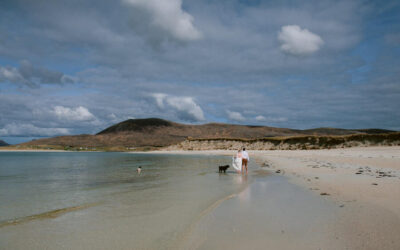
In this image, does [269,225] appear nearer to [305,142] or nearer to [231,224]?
[231,224]

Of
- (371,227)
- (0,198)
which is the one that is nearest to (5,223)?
(0,198)

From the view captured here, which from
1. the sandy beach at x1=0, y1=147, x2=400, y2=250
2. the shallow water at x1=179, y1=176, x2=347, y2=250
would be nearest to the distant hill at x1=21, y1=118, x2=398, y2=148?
the sandy beach at x1=0, y1=147, x2=400, y2=250

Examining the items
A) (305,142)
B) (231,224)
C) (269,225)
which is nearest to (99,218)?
(231,224)

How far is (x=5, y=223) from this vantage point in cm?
731

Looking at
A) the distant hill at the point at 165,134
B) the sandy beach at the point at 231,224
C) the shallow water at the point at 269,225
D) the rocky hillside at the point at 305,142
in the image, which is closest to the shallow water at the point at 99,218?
the sandy beach at the point at 231,224

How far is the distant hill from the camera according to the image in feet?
443

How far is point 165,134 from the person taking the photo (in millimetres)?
160625

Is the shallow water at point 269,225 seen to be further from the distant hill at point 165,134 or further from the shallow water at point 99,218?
the distant hill at point 165,134

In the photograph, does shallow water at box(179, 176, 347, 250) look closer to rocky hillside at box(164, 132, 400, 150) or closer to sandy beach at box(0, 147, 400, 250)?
sandy beach at box(0, 147, 400, 250)

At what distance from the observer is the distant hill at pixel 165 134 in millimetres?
135000

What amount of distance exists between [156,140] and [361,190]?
137 meters

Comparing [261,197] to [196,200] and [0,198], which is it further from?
[0,198]

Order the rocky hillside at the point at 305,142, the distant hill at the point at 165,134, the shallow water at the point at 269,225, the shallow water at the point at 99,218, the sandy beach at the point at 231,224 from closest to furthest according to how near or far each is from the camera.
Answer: the shallow water at the point at 269,225 → the sandy beach at the point at 231,224 → the shallow water at the point at 99,218 → the rocky hillside at the point at 305,142 → the distant hill at the point at 165,134

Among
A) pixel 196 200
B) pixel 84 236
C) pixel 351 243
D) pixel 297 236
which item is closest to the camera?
pixel 351 243
